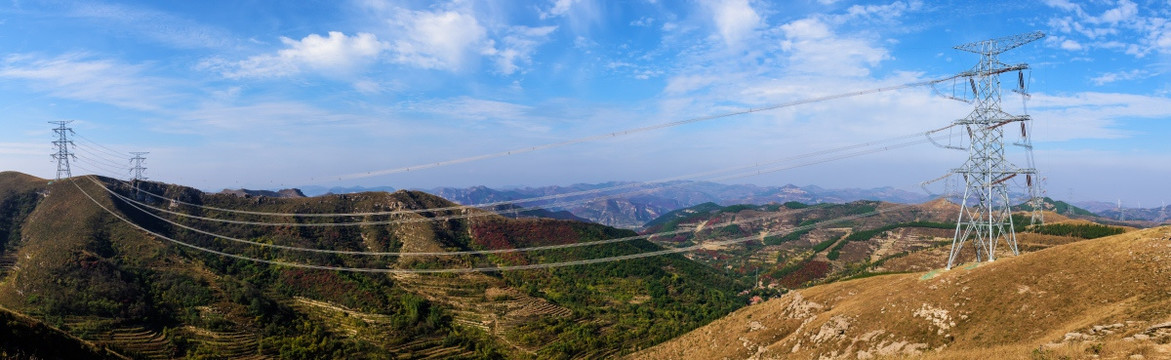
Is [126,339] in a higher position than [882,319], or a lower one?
lower

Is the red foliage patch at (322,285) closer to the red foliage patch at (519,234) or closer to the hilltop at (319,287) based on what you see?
the hilltop at (319,287)

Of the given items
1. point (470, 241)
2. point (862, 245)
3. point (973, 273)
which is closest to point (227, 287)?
point (470, 241)

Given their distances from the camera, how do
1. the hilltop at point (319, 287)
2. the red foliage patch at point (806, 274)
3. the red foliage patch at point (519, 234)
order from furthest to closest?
1. the red foliage patch at point (806, 274)
2. the red foliage patch at point (519, 234)
3. the hilltop at point (319, 287)

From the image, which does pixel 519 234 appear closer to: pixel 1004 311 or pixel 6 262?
pixel 6 262

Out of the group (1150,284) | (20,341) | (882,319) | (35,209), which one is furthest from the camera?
(35,209)

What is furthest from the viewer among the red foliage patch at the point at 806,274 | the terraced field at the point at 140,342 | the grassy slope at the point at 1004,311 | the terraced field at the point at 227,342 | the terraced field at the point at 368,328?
the red foliage patch at the point at 806,274

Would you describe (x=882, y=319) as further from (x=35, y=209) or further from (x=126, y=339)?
(x=35, y=209)

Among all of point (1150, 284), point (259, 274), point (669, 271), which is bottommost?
point (669, 271)

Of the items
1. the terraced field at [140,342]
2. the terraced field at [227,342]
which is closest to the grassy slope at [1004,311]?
the terraced field at [227,342]

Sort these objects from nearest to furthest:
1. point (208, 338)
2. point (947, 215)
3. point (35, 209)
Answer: point (208, 338)
point (35, 209)
point (947, 215)
